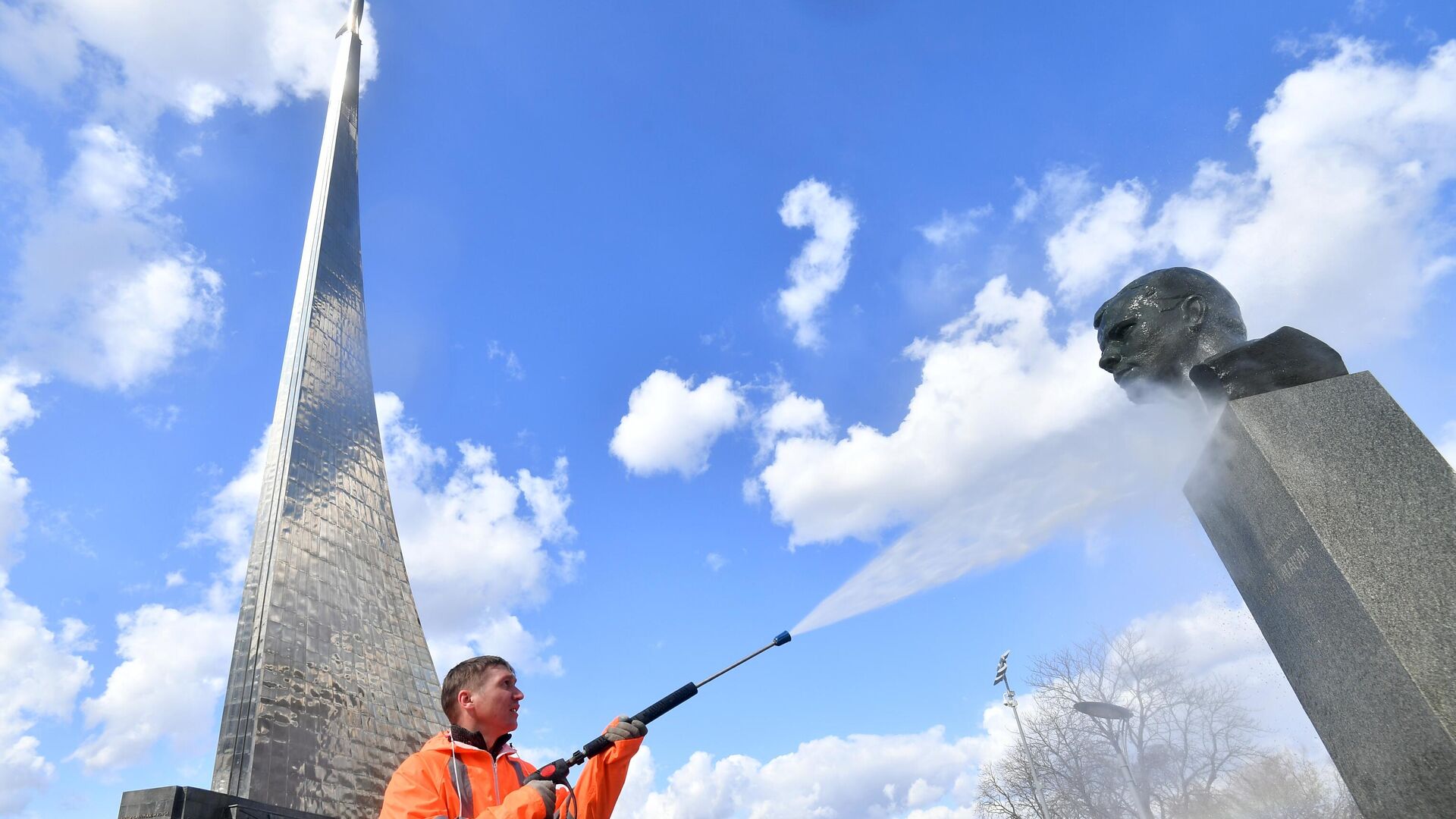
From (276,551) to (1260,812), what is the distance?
2448 centimetres

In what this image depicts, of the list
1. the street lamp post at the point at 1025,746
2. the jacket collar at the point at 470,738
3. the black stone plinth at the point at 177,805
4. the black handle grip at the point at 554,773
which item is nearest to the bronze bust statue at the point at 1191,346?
the black handle grip at the point at 554,773

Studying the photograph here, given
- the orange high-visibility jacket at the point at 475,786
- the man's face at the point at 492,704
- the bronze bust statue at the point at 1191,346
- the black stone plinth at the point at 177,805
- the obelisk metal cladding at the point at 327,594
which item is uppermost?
the obelisk metal cladding at the point at 327,594

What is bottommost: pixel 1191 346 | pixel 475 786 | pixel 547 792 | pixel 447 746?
pixel 547 792

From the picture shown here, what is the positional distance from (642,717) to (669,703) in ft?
0.45

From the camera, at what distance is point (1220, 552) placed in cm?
515

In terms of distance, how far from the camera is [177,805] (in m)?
5.20

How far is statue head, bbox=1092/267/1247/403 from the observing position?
5.35 meters

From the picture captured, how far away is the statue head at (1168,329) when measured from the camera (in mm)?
5348

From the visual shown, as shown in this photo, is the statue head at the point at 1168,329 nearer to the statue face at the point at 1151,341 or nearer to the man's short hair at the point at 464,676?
the statue face at the point at 1151,341

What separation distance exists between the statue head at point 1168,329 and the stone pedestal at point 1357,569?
0.71 meters

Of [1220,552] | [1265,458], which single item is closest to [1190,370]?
[1265,458]

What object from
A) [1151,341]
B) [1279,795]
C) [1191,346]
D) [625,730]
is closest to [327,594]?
[625,730]

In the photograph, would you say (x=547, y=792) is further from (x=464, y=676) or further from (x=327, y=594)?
(x=327, y=594)

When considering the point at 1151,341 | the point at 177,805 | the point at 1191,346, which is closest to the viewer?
the point at 177,805
